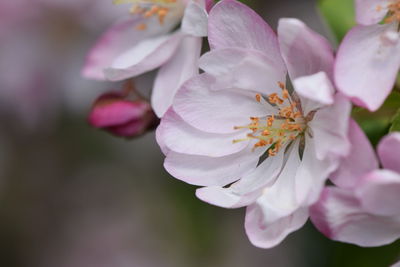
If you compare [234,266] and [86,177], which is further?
[86,177]

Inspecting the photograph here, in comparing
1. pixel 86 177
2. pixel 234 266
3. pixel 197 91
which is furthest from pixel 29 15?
pixel 197 91

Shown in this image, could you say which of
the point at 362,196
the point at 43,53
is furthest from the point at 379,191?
the point at 43,53

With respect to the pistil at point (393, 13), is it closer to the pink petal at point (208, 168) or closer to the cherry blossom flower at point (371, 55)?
the cherry blossom flower at point (371, 55)

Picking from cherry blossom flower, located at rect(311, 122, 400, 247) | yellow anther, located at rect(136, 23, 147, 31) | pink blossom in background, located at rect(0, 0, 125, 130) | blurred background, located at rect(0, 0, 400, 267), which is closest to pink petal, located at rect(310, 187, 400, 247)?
cherry blossom flower, located at rect(311, 122, 400, 247)

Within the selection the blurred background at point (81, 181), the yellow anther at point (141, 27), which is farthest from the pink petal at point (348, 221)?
the blurred background at point (81, 181)

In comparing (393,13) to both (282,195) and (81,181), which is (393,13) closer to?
(282,195)

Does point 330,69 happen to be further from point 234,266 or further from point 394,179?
point 234,266
